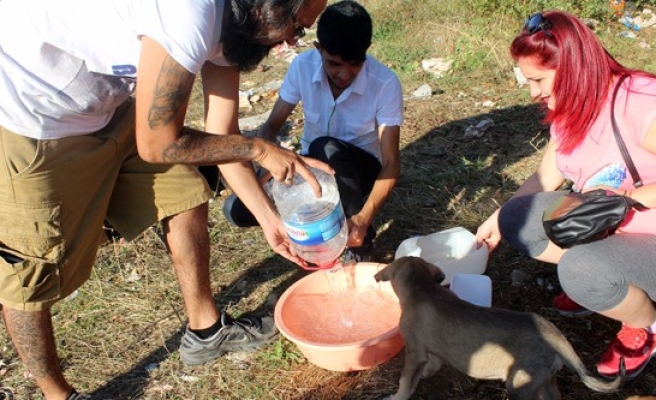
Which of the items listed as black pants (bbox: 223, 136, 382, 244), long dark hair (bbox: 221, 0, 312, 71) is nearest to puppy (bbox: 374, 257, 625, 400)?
black pants (bbox: 223, 136, 382, 244)

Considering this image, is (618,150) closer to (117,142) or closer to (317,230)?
(317,230)

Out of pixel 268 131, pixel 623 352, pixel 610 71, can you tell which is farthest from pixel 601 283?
→ pixel 268 131

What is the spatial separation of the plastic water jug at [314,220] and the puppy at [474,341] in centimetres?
47

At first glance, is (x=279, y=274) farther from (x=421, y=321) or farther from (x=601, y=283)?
(x=601, y=283)

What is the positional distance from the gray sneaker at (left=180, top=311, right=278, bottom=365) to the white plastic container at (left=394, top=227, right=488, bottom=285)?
1.06 metres

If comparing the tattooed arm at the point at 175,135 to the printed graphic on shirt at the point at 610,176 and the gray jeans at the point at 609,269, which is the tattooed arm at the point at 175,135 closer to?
the gray jeans at the point at 609,269

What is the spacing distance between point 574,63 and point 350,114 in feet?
5.43

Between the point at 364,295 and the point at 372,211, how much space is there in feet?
1.83

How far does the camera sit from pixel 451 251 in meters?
4.34

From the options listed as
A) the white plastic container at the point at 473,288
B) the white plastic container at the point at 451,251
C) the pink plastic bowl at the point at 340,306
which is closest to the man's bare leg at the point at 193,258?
the pink plastic bowl at the point at 340,306

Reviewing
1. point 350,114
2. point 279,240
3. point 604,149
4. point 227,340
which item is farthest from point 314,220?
point 604,149

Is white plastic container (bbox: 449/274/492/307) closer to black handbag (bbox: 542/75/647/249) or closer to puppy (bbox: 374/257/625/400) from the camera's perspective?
puppy (bbox: 374/257/625/400)

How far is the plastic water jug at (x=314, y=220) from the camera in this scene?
3139 mm

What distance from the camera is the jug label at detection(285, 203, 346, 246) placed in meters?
3.11
